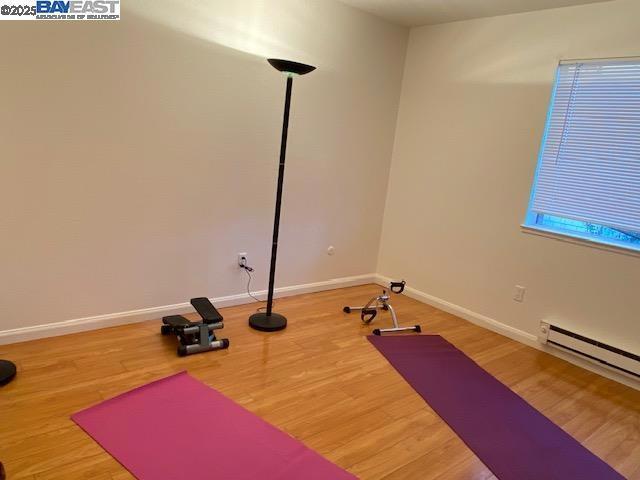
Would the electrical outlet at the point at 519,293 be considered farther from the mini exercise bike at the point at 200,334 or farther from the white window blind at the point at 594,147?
the mini exercise bike at the point at 200,334

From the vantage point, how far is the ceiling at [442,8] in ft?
9.98

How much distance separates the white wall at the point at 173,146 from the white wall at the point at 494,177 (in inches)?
18.9

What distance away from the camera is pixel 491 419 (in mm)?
2332

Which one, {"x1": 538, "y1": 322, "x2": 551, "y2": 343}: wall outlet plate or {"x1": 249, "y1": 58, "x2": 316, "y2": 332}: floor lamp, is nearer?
{"x1": 249, "y1": 58, "x2": 316, "y2": 332}: floor lamp

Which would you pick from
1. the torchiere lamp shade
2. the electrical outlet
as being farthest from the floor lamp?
the electrical outlet

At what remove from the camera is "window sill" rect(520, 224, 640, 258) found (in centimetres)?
283

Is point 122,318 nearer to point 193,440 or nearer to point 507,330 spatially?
point 193,440

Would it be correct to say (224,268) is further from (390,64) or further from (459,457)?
(390,64)

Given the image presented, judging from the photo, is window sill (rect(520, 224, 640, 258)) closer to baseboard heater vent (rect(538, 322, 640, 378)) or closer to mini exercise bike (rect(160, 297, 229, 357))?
baseboard heater vent (rect(538, 322, 640, 378))

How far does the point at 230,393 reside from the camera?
233 cm

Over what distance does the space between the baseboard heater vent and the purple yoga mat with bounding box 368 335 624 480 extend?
0.66 m

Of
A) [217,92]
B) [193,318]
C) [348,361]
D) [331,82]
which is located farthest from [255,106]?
[348,361]

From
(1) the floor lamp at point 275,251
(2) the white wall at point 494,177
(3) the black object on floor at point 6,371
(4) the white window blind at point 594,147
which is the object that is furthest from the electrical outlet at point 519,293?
(3) the black object on floor at point 6,371

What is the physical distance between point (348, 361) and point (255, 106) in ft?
6.15
